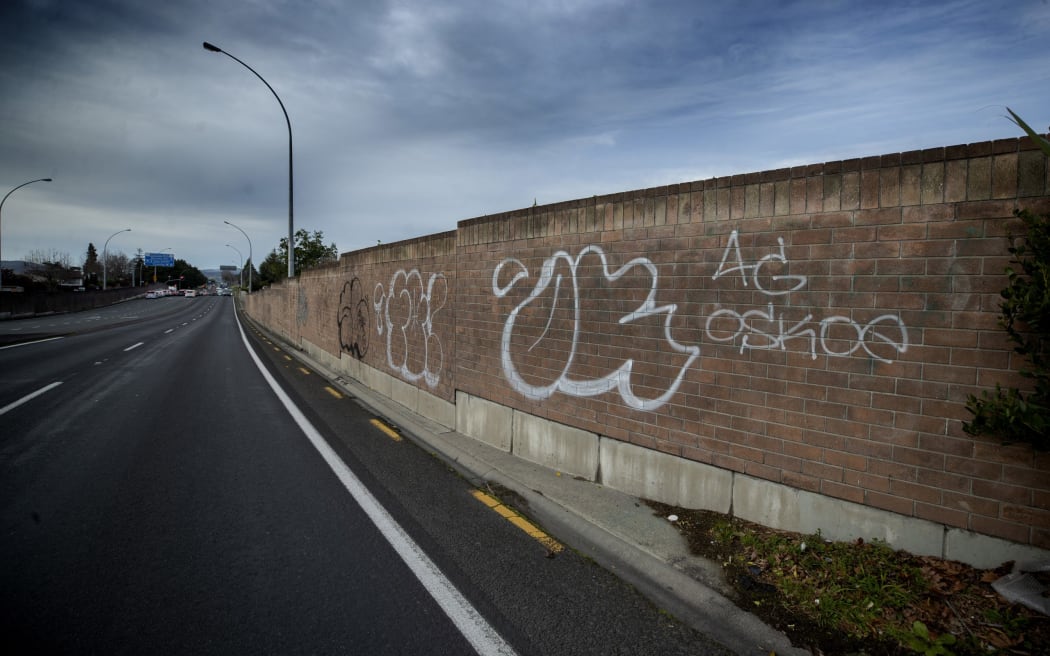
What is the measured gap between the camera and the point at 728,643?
2.88 metres

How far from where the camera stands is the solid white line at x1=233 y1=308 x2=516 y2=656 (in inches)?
113

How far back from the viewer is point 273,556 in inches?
149

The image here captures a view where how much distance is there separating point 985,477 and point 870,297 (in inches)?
48.2

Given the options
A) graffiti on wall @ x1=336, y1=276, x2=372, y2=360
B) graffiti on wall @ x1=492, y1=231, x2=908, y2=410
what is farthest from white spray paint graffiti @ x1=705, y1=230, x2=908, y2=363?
graffiti on wall @ x1=336, y1=276, x2=372, y2=360

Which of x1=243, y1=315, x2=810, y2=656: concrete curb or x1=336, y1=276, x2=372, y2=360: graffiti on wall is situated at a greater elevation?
x1=336, y1=276, x2=372, y2=360: graffiti on wall

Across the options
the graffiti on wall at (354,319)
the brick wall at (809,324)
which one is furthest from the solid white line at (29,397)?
the brick wall at (809,324)

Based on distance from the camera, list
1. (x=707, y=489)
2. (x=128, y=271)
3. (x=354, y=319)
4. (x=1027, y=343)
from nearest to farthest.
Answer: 1. (x=1027, y=343)
2. (x=707, y=489)
3. (x=354, y=319)
4. (x=128, y=271)

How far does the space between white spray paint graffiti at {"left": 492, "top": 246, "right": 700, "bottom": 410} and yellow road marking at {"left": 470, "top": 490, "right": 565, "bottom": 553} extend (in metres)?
1.33

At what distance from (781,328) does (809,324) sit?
0.19m

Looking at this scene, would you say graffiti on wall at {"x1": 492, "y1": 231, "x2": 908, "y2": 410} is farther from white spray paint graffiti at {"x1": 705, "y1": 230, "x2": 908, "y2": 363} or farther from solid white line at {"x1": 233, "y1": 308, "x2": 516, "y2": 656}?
solid white line at {"x1": 233, "y1": 308, "x2": 516, "y2": 656}

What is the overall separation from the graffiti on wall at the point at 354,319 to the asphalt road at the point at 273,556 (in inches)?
156

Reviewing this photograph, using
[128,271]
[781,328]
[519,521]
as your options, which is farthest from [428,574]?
[128,271]

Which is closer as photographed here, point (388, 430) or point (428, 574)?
point (428, 574)

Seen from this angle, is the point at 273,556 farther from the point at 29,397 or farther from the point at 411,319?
the point at 29,397
